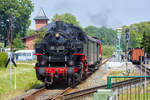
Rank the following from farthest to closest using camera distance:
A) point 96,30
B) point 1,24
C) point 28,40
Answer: point 96,30 → point 1,24 → point 28,40

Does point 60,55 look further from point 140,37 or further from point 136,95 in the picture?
point 140,37

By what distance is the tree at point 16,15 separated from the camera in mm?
66312

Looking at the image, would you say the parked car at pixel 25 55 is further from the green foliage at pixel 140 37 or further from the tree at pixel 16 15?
the green foliage at pixel 140 37

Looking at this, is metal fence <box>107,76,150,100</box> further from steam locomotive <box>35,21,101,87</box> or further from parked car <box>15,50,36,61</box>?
parked car <box>15,50,36,61</box>

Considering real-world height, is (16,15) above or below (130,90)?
above

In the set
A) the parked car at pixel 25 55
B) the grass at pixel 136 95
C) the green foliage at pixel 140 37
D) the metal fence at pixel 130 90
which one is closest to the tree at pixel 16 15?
the parked car at pixel 25 55

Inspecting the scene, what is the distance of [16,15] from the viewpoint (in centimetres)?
6594

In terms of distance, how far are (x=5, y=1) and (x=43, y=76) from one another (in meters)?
55.9

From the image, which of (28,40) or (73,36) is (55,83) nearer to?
(73,36)

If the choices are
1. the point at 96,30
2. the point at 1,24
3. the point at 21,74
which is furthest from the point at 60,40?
the point at 96,30

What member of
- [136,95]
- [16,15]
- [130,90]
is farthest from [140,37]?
[130,90]

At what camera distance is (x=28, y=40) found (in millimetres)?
65500

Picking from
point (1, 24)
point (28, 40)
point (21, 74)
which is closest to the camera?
point (21, 74)

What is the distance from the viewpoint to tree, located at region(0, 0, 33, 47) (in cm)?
6631
